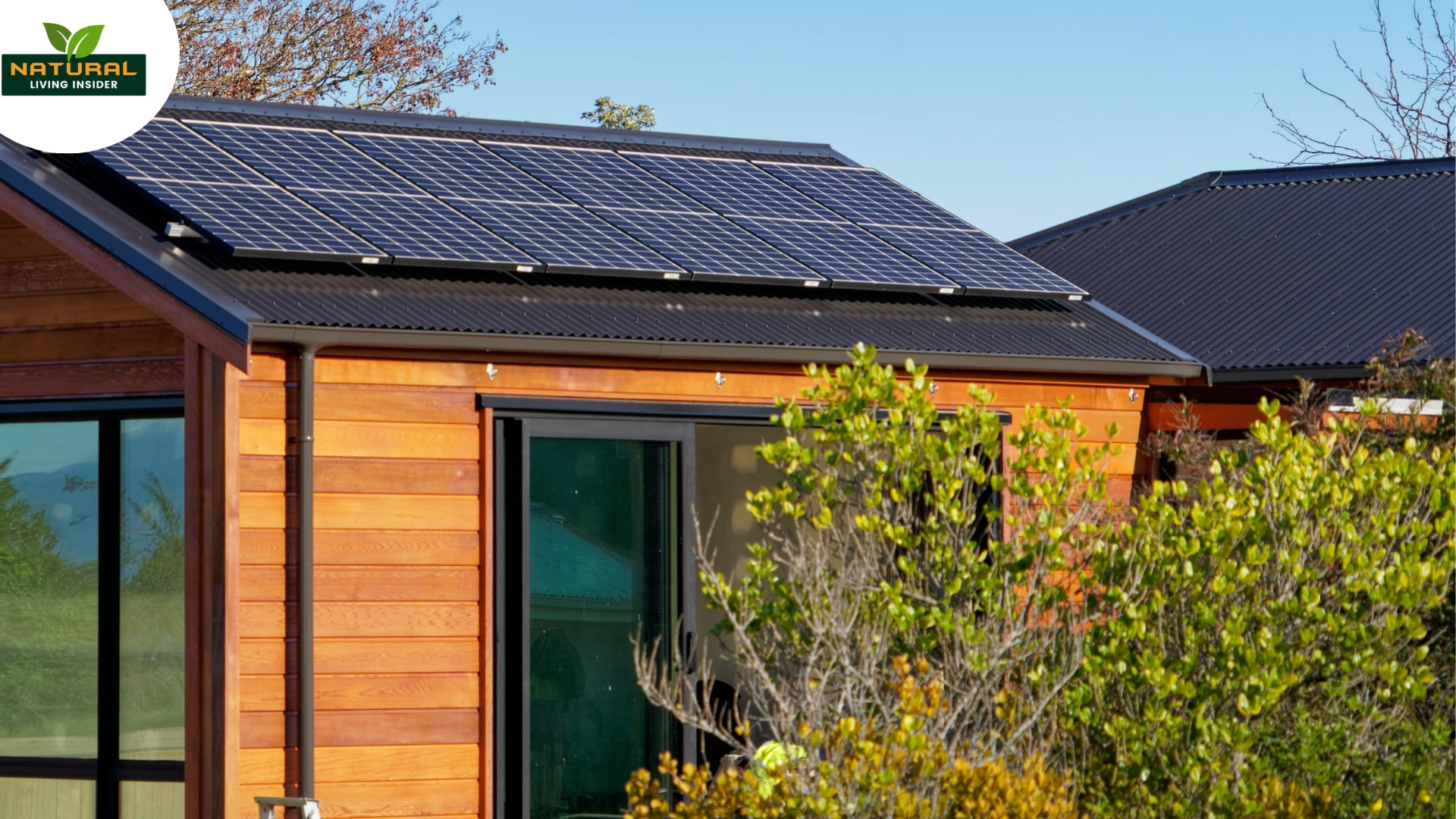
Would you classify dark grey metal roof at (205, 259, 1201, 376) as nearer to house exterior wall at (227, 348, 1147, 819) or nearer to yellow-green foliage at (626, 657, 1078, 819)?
house exterior wall at (227, 348, 1147, 819)

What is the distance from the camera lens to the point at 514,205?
Answer: 11586mm

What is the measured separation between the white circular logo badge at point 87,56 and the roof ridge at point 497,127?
1.54 ft

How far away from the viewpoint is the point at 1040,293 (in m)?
12.3

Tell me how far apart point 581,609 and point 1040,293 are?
419 centimetres

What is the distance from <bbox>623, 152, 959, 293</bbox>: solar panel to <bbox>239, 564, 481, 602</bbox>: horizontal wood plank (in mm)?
3337

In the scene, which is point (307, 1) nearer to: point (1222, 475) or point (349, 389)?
point (349, 389)

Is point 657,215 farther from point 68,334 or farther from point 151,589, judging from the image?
point 151,589

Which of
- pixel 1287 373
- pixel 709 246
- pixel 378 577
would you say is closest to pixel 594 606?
pixel 378 577

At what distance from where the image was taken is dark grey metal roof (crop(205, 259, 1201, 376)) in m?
9.56

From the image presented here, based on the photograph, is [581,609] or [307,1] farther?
[307,1]

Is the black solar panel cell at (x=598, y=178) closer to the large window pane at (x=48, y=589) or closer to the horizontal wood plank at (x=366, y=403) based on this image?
the horizontal wood plank at (x=366, y=403)

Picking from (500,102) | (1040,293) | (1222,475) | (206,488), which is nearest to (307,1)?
(500,102)

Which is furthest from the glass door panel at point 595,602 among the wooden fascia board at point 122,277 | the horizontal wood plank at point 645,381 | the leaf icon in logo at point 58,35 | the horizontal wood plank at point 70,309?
the leaf icon in logo at point 58,35

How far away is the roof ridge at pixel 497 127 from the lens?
1241cm
